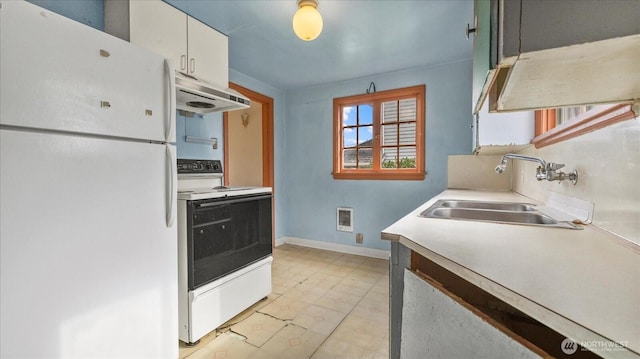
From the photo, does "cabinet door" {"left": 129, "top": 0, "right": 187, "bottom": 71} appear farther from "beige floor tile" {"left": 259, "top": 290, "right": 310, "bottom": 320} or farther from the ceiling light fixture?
"beige floor tile" {"left": 259, "top": 290, "right": 310, "bottom": 320}

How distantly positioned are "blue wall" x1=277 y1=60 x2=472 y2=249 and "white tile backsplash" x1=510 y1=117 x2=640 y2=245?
6.08ft

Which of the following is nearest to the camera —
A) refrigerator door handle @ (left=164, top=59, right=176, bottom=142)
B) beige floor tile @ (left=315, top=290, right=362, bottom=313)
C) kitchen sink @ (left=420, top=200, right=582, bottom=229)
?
kitchen sink @ (left=420, top=200, right=582, bottom=229)

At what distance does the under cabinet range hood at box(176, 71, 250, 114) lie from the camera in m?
1.73

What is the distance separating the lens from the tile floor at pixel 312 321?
161 centimetres

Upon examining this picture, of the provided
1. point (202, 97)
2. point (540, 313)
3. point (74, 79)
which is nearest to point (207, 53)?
point (202, 97)

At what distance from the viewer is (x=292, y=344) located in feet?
5.48

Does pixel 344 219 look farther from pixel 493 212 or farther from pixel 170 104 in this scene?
pixel 170 104

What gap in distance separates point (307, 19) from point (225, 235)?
1.49 metres

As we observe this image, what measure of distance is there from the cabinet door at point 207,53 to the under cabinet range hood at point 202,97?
0.12 meters

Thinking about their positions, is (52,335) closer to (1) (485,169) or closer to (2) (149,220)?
(2) (149,220)

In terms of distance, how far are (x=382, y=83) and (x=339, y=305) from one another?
257 cm

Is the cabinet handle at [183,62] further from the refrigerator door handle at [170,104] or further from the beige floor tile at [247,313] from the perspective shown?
the beige floor tile at [247,313]

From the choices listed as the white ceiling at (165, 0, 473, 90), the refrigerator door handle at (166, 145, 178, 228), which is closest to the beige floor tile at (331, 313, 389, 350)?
the refrigerator door handle at (166, 145, 178, 228)

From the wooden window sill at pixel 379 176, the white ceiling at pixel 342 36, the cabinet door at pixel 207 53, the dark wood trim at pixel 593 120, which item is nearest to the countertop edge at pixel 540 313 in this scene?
the dark wood trim at pixel 593 120
